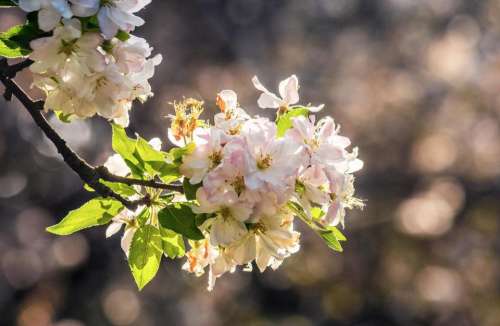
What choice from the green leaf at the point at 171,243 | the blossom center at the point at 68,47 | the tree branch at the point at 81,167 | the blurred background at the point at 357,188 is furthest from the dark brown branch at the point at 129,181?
the blurred background at the point at 357,188

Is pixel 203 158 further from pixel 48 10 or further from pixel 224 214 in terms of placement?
pixel 48 10

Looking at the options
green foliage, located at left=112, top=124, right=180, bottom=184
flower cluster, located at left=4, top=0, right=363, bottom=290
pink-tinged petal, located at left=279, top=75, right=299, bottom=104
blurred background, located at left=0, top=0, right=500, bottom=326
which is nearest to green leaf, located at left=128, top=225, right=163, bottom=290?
flower cluster, located at left=4, top=0, right=363, bottom=290

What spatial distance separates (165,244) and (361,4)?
308 inches

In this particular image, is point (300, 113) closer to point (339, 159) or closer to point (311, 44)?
point (339, 159)

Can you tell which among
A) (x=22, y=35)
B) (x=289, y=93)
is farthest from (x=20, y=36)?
(x=289, y=93)

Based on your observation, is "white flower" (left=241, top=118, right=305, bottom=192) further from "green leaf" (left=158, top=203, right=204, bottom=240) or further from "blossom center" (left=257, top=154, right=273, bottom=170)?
"green leaf" (left=158, top=203, right=204, bottom=240)

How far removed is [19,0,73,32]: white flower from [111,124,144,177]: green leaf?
0.21 metres

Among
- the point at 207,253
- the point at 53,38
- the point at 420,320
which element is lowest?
the point at 420,320

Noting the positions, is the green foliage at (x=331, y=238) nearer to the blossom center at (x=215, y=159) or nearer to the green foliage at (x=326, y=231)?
the green foliage at (x=326, y=231)

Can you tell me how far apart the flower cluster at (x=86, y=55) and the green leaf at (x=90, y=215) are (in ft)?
0.51

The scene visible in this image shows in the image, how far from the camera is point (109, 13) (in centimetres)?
129

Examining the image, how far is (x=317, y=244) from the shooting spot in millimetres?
7324

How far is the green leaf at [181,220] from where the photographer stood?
1.35 metres

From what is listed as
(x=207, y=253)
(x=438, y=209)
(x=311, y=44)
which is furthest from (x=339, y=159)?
(x=311, y=44)
